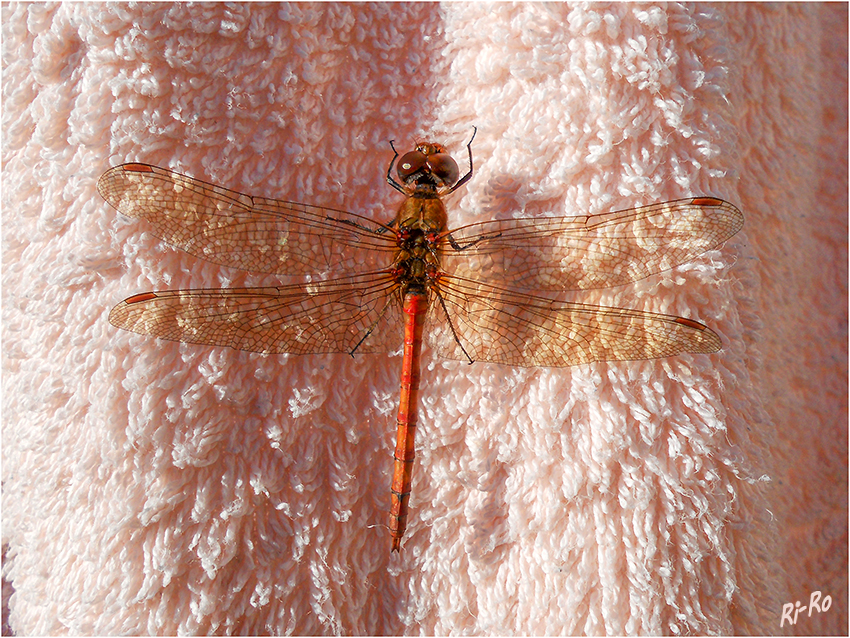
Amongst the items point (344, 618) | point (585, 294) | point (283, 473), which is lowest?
point (344, 618)

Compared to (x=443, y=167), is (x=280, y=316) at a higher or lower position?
lower

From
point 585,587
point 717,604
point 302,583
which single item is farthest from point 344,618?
point 717,604

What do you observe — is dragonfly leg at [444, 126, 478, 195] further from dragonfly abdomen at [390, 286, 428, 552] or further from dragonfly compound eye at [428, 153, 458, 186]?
dragonfly abdomen at [390, 286, 428, 552]

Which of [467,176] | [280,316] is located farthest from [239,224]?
[467,176]

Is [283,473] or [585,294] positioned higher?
[585,294]

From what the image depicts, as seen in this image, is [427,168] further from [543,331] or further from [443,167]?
[543,331]

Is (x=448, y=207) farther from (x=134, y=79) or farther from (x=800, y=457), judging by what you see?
(x=800, y=457)
